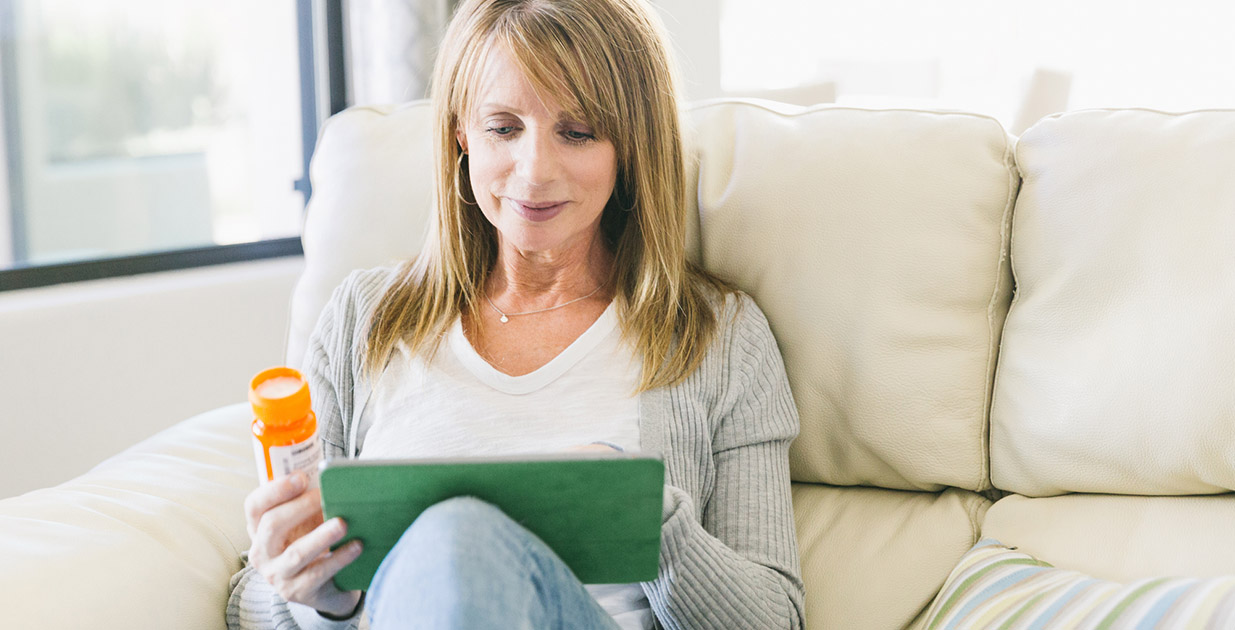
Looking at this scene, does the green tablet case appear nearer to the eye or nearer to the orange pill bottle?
the orange pill bottle

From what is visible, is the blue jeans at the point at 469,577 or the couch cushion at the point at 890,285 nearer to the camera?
the blue jeans at the point at 469,577

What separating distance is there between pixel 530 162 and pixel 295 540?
1.53 feet

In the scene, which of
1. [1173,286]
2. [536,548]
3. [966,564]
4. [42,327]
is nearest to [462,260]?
[536,548]

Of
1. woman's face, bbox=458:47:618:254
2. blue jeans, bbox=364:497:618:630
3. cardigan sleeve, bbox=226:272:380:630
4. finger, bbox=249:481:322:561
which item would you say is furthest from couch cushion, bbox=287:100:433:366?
blue jeans, bbox=364:497:618:630

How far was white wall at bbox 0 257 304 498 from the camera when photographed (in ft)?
5.76

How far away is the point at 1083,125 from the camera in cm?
116

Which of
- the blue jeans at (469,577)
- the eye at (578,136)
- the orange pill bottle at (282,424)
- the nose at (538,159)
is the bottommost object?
the blue jeans at (469,577)

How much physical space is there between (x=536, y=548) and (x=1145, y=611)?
0.52 m

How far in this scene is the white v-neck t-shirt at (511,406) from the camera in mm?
1114

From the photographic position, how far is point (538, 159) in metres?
1.12

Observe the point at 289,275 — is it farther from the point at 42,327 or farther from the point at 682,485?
the point at 682,485

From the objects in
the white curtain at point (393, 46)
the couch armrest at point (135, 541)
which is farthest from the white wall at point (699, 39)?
the couch armrest at point (135, 541)

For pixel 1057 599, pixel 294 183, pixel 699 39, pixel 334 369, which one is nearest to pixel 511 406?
pixel 334 369

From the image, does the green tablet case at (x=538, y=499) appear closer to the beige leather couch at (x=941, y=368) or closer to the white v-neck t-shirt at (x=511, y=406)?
the white v-neck t-shirt at (x=511, y=406)
